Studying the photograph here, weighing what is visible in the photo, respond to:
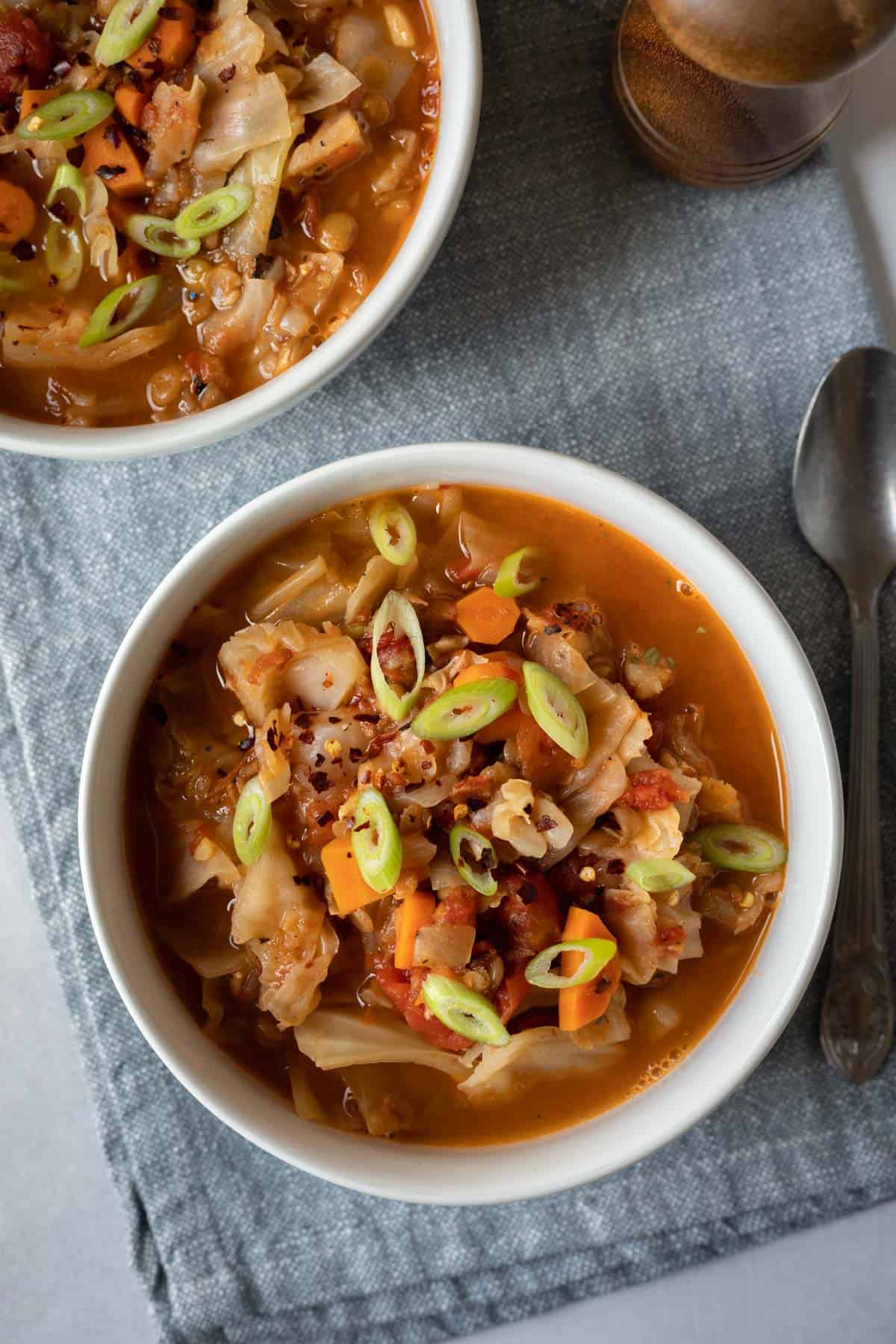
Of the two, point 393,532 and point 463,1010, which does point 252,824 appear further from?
point 393,532

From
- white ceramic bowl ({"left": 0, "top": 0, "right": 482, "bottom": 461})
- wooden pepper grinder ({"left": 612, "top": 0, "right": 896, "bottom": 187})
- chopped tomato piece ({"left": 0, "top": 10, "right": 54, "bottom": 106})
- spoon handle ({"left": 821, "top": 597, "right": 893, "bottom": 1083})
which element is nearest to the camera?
wooden pepper grinder ({"left": 612, "top": 0, "right": 896, "bottom": 187})

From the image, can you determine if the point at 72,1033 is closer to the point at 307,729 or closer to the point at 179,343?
the point at 307,729

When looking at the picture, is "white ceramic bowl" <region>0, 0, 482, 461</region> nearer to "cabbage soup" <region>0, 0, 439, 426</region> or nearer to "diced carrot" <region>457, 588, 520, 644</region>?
"cabbage soup" <region>0, 0, 439, 426</region>


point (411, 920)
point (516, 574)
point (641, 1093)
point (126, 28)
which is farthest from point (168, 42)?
point (641, 1093)

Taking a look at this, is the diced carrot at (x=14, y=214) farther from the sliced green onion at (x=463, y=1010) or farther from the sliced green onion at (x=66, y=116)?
the sliced green onion at (x=463, y=1010)

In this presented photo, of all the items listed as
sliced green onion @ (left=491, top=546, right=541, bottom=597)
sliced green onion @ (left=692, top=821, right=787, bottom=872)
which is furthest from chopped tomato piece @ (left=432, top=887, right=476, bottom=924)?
sliced green onion @ (left=491, top=546, right=541, bottom=597)

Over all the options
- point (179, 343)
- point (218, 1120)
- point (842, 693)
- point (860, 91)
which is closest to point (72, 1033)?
point (218, 1120)
